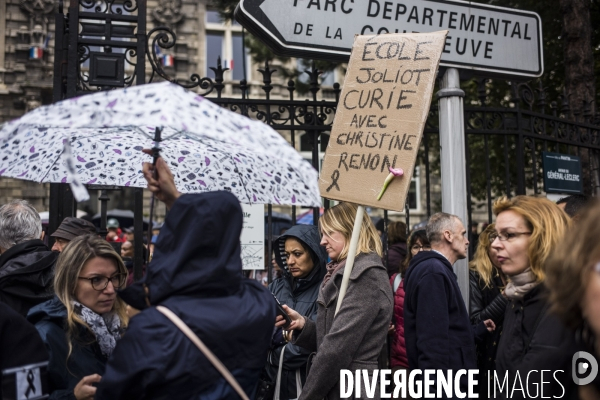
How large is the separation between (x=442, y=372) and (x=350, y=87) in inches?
67.1

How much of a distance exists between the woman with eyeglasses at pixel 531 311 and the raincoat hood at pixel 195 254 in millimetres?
1272

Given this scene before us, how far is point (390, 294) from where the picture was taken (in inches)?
143

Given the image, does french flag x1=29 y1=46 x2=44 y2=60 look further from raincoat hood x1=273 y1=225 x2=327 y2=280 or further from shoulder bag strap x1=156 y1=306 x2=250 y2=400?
shoulder bag strap x1=156 y1=306 x2=250 y2=400

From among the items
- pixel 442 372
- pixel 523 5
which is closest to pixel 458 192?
pixel 442 372

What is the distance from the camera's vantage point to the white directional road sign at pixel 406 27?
14.3 feet

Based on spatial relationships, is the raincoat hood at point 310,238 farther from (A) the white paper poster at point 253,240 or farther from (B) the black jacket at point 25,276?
(B) the black jacket at point 25,276

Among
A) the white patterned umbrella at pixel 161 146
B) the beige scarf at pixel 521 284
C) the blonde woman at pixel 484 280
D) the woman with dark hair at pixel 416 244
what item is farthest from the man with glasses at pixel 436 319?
the woman with dark hair at pixel 416 244

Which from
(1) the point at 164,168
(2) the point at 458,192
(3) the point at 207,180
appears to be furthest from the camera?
(2) the point at 458,192

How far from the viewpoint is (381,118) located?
149 inches

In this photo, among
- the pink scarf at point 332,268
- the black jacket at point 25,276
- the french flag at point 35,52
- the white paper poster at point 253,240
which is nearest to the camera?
the black jacket at point 25,276

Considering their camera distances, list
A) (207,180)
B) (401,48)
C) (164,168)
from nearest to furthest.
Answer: (164,168) → (207,180) → (401,48)

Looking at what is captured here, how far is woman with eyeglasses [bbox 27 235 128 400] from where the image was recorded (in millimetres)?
2664

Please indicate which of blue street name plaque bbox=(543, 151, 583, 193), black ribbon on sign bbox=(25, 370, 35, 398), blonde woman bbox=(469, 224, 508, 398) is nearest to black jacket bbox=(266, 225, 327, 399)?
blonde woman bbox=(469, 224, 508, 398)

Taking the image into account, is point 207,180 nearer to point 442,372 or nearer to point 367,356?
point 367,356
